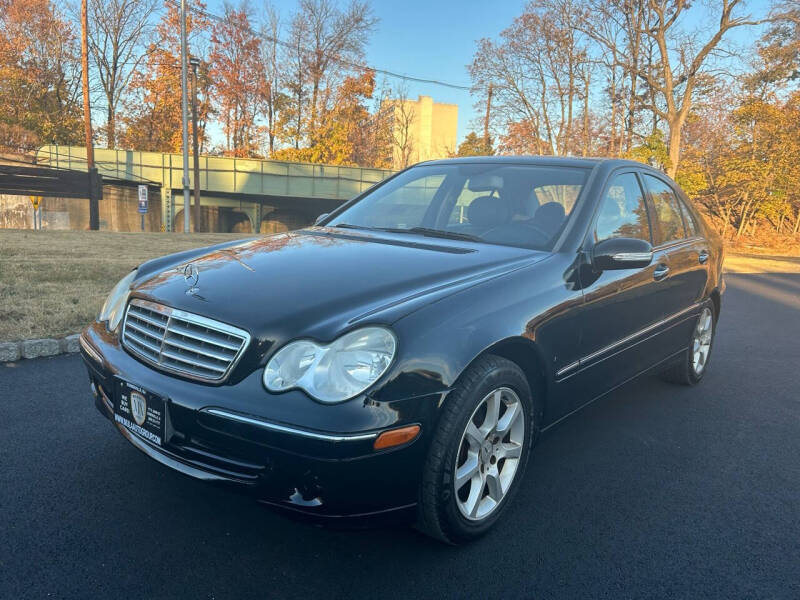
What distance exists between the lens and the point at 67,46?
35.0 metres

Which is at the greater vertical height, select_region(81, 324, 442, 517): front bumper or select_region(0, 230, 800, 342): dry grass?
select_region(81, 324, 442, 517): front bumper

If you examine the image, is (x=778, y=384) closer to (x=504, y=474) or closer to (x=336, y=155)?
(x=504, y=474)

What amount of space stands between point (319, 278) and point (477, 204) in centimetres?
133

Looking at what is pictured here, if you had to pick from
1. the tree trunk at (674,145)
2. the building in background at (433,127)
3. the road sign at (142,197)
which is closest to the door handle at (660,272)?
the tree trunk at (674,145)

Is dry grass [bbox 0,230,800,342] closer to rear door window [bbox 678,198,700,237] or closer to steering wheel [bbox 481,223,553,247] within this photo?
steering wheel [bbox 481,223,553,247]

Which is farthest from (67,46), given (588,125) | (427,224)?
(427,224)

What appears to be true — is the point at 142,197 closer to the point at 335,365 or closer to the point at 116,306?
the point at 116,306

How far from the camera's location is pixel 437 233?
3.25 metres

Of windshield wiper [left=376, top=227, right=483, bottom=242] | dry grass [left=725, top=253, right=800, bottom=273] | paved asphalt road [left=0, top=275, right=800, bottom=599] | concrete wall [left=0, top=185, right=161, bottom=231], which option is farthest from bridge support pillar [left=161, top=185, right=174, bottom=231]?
windshield wiper [left=376, top=227, right=483, bottom=242]

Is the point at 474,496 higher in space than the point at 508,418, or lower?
lower

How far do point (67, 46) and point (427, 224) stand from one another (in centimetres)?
4009

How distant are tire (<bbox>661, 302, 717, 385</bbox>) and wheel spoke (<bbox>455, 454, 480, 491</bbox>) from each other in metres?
2.56

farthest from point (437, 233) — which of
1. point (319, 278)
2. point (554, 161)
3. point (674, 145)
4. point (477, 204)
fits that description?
point (674, 145)

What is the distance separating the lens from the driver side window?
10.3ft
